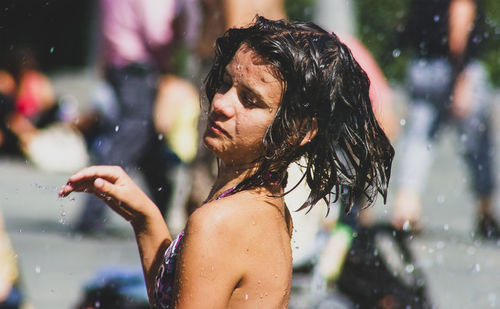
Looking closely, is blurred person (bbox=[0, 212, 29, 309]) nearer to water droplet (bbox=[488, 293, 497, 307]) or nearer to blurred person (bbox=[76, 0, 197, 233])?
blurred person (bbox=[76, 0, 197, 233])

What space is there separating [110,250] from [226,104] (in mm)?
3304

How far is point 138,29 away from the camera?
16.3ft

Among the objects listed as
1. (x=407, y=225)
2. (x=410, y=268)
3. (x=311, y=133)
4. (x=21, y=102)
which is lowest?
(x=21, y=102)

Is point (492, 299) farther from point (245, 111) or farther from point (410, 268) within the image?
point (245, 111)

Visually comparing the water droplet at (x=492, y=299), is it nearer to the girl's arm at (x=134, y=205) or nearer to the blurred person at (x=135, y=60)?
the blurred person at (x=135, y=60)

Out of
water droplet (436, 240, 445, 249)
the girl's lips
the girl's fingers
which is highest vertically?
the girl's lips

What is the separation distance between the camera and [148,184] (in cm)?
525

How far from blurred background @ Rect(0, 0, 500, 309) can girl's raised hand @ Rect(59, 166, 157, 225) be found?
322 mm

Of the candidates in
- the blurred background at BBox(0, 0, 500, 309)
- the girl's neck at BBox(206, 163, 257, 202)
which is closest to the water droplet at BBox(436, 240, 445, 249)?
the blurred background at BBox(0, 0, 500, 309)

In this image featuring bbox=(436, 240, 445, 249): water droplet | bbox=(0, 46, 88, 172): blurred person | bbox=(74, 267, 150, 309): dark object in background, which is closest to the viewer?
bbox=(74, 267, 150, 309): dark object in background

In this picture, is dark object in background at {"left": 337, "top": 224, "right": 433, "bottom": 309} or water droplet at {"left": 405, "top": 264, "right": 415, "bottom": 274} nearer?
dark object in background at {"left": 337, "top": 224, "right": 433, "bottom": 309}

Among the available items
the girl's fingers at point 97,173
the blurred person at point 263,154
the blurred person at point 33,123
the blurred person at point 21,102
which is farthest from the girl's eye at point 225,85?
the blurred person at point 21,102

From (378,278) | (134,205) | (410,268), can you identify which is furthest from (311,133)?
(410,268)

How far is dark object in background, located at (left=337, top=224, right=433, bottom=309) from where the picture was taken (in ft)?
11.2
